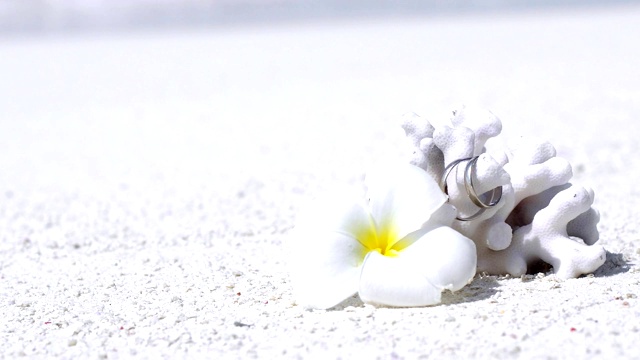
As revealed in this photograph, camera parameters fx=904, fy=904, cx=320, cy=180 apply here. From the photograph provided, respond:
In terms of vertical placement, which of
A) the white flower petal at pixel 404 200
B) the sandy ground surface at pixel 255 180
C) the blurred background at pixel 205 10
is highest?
the blurred background at pixel 205 10

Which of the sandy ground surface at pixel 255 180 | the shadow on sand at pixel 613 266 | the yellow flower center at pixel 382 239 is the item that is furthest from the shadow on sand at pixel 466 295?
the shadow on sand at pixel 613 266

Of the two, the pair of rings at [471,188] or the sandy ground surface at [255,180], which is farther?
the pair of rings at [471,188]

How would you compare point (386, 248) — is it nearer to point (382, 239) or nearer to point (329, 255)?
point (382, 239)

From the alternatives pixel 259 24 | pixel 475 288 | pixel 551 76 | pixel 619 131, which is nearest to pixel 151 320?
pixel 475 288

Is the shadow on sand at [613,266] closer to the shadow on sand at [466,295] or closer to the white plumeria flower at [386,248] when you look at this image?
the shadow on sand at [466,295]

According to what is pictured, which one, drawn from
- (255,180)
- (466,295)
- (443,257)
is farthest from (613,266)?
(255,180)

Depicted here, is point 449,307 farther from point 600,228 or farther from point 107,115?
point 107,115
